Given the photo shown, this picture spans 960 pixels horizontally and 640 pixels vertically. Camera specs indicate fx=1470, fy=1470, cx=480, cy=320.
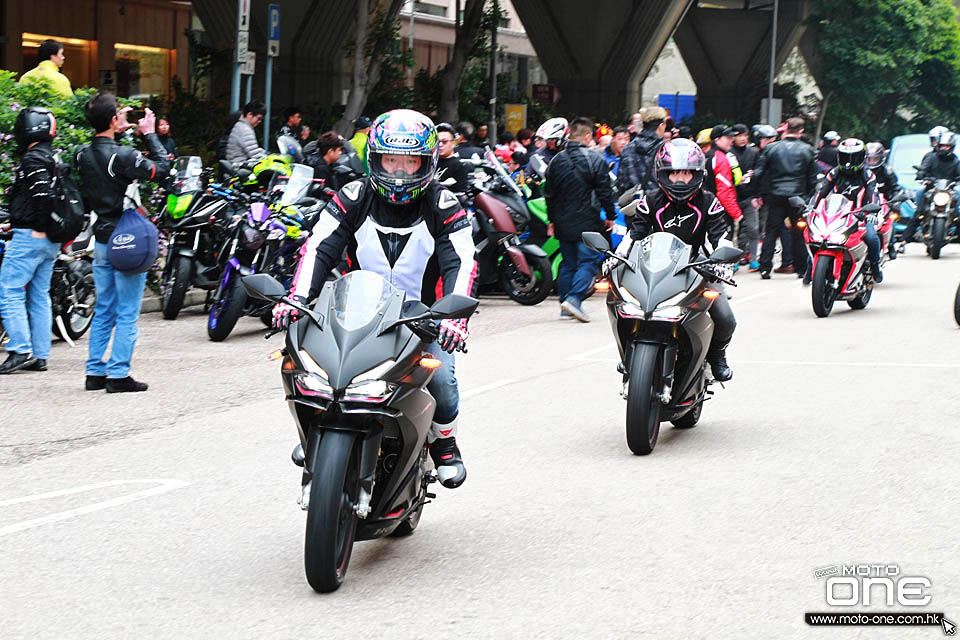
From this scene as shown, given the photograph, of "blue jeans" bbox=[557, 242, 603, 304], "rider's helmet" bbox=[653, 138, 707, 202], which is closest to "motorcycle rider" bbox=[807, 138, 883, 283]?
"blue jeans" bbox=[557, 242, 603, 304]

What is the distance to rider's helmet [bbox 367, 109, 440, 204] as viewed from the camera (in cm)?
569

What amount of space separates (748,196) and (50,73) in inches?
397

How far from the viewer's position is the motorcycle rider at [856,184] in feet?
50.9

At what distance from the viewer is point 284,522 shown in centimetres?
641

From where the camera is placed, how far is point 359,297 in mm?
5324

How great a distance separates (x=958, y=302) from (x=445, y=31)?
169 feet

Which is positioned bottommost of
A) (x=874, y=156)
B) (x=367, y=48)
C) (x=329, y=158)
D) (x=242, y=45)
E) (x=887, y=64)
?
(x=329, y=158)

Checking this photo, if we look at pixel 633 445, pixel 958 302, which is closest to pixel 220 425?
pixel 633 445

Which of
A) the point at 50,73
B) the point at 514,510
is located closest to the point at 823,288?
the point at 50,73

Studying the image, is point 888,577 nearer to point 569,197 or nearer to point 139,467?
point 139,467

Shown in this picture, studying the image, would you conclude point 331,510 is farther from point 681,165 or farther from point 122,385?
point 122,385

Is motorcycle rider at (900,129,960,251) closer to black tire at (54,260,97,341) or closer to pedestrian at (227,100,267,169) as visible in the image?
pedestrian at (227,100,267,169)

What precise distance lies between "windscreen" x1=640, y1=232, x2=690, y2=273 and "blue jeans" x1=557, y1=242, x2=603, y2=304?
6212 millimetres

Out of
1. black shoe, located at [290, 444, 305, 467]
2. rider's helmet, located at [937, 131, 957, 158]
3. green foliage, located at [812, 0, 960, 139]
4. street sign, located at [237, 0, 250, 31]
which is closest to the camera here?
black shoe, located at [290, 444, 305, 467]
